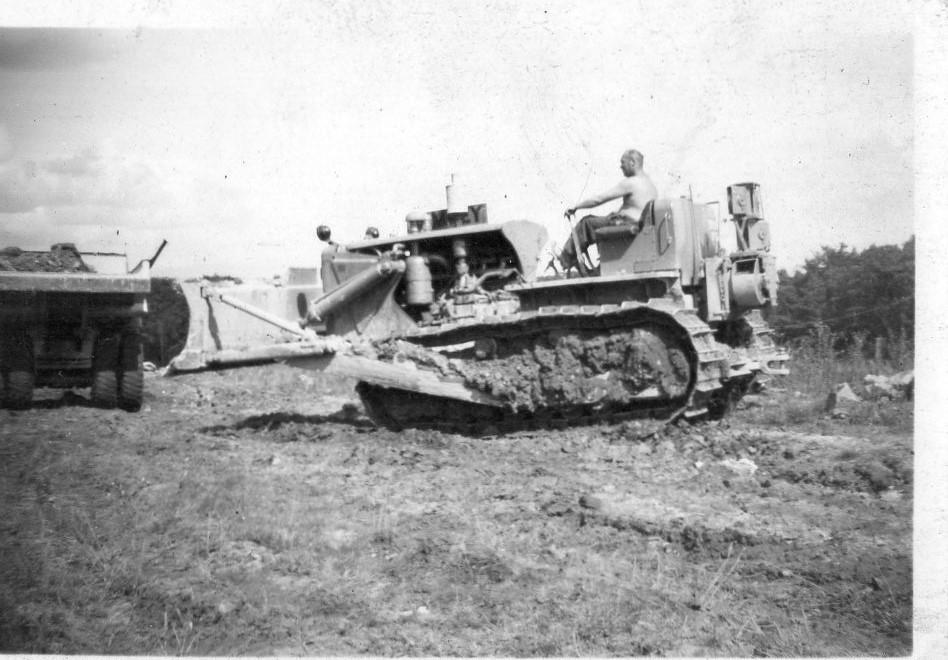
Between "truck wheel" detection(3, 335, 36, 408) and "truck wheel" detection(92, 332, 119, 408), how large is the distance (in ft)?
2.61

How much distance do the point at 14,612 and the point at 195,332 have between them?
528 centimetres

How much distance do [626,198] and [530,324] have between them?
1.65m

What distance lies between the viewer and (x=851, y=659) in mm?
3965

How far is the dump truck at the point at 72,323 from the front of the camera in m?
10.6

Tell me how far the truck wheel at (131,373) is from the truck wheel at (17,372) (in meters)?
1.14

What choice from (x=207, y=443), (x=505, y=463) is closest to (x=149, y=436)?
(x=207, y=443)

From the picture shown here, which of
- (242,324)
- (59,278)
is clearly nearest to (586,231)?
(242,324)

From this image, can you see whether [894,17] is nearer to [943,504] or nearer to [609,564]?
[943,504]

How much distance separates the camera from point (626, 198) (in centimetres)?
885

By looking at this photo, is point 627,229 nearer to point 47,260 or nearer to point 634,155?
point 634,155

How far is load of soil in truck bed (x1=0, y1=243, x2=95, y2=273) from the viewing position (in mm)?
10594

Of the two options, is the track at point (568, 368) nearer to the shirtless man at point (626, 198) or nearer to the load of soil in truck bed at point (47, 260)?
the shirtless man at point (626, 198)

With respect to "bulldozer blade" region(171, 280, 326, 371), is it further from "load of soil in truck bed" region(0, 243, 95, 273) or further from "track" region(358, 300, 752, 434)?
"load of soil in truck bed" region(0, 243, 95, 273)

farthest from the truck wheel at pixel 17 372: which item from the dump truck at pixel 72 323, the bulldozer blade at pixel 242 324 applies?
the bulldozer blade at pixel 242 324
